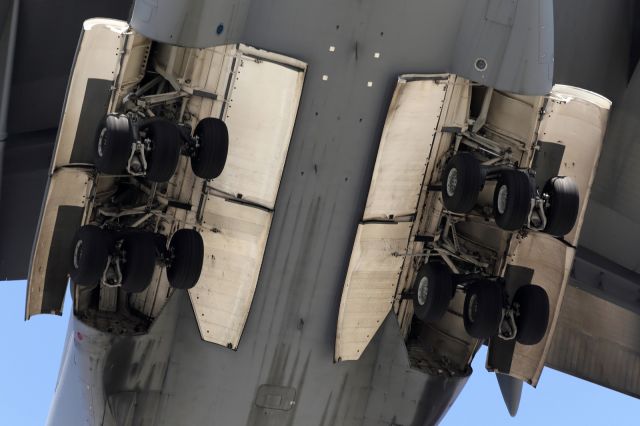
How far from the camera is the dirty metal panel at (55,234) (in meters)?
23.1

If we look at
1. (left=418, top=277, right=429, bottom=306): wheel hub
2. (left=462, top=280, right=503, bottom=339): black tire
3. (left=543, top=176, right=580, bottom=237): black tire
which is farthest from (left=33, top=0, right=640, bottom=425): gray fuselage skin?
(left=543, top=176, right=580, bottom=237): black tire

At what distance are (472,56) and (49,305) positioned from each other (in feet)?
20.4

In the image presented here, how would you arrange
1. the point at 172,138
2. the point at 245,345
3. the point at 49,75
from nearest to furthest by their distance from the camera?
the point at 172,138, the point at 245,345, the point at 49,75

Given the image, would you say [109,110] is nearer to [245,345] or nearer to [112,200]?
[112,200]

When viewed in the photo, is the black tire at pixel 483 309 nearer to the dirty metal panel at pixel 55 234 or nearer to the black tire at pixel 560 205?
the black tire at pixel 560 205

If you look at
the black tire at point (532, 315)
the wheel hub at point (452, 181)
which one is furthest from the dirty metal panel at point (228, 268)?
the black tire at point (532, 315)

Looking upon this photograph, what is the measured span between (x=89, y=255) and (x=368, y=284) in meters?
3.61

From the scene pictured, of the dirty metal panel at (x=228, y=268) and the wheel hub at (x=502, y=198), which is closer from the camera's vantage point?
the wheel hub at (x=502, y=198)

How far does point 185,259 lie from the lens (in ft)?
75.4

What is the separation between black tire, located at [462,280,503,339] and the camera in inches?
922

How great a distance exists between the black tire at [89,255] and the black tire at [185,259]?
84cm

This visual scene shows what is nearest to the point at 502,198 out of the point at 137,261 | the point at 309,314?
the point at 309,314

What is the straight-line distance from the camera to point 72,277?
74.5 ft

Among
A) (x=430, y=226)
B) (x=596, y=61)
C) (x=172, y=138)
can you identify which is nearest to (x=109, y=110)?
(x=172, y=138)
